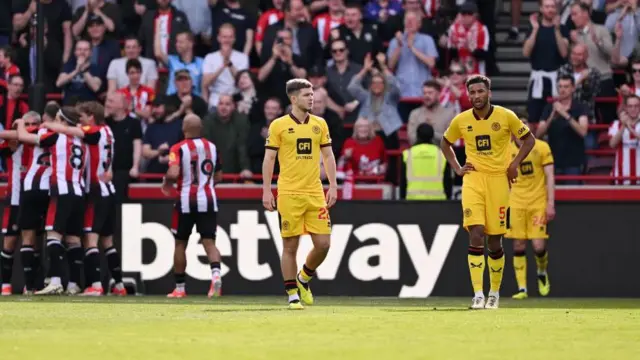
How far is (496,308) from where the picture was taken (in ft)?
47.4

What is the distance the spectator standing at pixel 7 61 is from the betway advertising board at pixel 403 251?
345cm

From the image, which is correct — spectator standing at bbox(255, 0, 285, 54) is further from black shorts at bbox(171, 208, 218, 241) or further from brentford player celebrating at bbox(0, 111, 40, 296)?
black shorts at bbox(171, 208, 218, 241)

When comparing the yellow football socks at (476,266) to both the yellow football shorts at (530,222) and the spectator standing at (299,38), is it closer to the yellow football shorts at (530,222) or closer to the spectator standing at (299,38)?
the yellow football shorts at (530,222)

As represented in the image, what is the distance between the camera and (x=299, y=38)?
21.7 metres

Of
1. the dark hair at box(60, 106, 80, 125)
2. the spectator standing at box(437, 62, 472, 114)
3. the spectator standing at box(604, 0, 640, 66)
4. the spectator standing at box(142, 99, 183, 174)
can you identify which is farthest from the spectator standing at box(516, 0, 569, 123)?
the dark hair at box(60, 106, 80, 125)

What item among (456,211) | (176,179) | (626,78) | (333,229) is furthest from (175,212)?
(626,78)

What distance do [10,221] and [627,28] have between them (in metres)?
9.19

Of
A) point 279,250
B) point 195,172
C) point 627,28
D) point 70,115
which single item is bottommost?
point 279,250

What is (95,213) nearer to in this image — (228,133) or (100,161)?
(100,161)

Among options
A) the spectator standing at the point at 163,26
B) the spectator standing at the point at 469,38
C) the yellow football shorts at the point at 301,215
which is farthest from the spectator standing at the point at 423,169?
the yellow football shorts at the point at 301,215

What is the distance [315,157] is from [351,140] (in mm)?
5692

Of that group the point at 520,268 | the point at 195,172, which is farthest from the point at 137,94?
the point at 520,268

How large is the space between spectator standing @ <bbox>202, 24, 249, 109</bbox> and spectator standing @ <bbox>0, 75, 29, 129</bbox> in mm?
2556

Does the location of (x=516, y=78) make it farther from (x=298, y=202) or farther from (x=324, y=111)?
(x=298, y=202)
